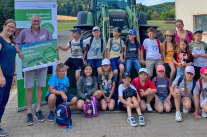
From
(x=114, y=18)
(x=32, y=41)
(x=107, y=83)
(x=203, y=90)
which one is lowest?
(x=203, y=90)

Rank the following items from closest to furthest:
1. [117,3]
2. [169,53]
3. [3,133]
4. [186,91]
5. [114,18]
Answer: [3,133]
[186,91]
[169,53]
[114,18]
[117,3]

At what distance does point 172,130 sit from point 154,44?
2.44 meters

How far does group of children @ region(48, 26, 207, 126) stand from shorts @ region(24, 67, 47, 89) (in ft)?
0.71

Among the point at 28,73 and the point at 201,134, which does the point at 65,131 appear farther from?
the point at 201,134

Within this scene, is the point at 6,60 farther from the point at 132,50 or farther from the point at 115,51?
the point at 132,50

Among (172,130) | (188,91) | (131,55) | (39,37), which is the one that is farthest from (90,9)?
(172,130)

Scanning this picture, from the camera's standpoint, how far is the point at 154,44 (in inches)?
253

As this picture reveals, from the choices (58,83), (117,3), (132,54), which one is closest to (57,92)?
(58,83)

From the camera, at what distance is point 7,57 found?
452 cm

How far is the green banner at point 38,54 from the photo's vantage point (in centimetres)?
524

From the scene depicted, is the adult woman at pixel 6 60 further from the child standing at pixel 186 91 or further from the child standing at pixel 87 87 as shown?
the child standing at pixel 186 91

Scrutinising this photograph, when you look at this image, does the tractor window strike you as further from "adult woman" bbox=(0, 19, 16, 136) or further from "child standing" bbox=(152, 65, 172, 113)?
"adult woman" bbox=(0, 19, 16, 136)

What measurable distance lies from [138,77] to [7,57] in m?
3.00

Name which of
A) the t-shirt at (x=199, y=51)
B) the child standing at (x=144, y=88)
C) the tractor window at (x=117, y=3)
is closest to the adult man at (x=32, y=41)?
the child standing at (x=144, y=88)
